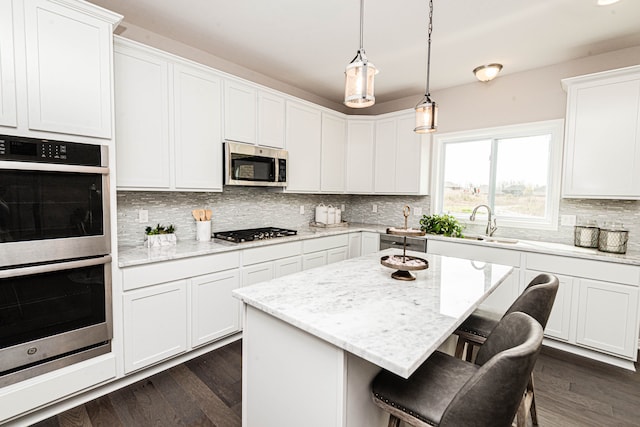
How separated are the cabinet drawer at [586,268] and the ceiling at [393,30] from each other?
6.51ft

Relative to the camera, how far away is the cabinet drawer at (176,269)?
6.87 feet

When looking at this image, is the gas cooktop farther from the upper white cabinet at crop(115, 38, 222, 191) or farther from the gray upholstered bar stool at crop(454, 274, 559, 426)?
the gray upholstered bar stool at crop(454, 274, 559, 426)

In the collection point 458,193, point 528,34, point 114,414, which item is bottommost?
point 114,414

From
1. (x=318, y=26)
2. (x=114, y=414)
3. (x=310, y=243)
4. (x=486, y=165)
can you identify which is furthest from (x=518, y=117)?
(x=114, y=414)

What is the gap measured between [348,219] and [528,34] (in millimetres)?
3273

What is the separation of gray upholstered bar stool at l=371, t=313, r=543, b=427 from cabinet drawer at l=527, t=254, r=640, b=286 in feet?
6.60

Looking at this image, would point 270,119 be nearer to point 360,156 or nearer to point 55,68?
point 360,156

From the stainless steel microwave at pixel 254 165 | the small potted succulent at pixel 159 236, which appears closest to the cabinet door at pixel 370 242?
the stainless steel microwave at pixel 254 165

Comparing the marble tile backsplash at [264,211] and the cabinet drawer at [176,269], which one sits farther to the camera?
the marble tile backsplash at [264,211]

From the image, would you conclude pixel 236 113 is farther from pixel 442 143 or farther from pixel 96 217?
pixel 442 143

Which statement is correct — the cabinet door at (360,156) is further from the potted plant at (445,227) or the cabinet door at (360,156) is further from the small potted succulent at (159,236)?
the small potted succulent at (159,236)

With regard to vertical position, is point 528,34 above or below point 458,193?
above

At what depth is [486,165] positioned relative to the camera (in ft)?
12.4

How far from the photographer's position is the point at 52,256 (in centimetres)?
175
